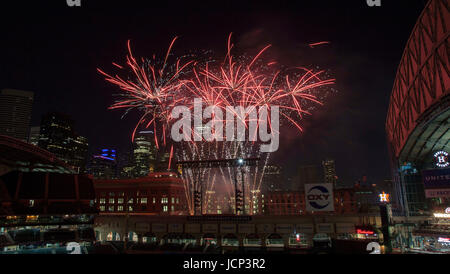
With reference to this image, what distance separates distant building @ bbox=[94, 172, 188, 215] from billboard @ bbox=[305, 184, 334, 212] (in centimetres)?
5943

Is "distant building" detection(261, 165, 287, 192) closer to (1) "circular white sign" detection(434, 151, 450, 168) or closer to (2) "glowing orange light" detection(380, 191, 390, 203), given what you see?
(1) "circular white sign" detection(434, 151, 450, 168)

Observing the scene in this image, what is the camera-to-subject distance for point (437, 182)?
40.1 meters

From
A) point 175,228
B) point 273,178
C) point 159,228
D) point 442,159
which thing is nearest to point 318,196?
point 442,159

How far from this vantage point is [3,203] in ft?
169

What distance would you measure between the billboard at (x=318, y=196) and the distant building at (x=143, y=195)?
59427 millimetres

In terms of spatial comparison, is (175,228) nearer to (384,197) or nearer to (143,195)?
(384,197)

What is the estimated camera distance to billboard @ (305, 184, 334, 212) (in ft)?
115

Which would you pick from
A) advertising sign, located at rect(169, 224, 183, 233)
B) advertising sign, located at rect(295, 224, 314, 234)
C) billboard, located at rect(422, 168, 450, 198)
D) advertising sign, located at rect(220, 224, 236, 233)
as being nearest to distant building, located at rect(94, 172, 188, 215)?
advertising sign, located at rect(169, 224, 183, 233)

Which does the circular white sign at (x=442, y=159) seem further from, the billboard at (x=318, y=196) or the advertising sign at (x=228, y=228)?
the advertising sign at (x=228, y=228)

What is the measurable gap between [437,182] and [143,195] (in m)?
76.6

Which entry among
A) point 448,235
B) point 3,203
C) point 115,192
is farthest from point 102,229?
A: point 448,235

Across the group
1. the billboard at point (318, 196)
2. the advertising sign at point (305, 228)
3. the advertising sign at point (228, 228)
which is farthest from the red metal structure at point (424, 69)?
the advertising sign at point (228, 228)
